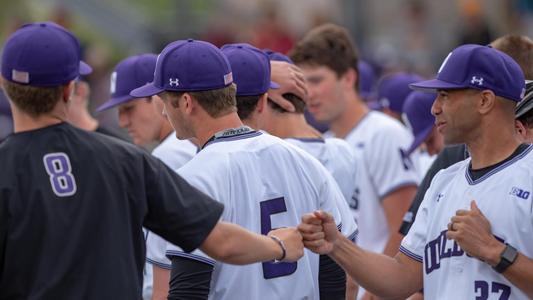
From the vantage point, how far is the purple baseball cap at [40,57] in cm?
440

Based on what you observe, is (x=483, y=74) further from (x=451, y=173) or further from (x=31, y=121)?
(x=31, y=121)

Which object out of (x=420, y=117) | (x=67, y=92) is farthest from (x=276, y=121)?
(x=67, y=92)

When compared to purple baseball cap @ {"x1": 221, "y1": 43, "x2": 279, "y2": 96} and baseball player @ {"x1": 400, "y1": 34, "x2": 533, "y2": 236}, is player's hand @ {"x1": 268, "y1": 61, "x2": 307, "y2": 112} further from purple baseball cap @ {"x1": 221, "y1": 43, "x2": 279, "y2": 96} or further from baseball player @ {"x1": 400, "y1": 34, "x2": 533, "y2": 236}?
baseball player @ {"x1": 400, "y1": 34, "x2": 533, "y2": 236}

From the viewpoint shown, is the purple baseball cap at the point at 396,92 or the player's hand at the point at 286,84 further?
the purple baseball cap at the point at 396,92

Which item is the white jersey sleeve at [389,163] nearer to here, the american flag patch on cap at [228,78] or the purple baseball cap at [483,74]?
the purple baseball cap at [483,74]

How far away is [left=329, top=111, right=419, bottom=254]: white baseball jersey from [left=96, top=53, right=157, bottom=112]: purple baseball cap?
5.42 feet

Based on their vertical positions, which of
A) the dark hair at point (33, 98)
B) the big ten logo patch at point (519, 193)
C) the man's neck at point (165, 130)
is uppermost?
the dark hair at point (33, 98)

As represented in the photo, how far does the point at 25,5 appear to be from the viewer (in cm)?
2089

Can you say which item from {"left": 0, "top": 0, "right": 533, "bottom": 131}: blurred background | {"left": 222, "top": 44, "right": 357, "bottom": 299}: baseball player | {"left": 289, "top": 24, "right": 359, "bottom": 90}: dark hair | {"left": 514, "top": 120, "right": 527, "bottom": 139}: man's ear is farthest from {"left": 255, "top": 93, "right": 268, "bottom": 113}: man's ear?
{"left": 0, "top": 0, "right": 533, "bottom": 131}: blurred background

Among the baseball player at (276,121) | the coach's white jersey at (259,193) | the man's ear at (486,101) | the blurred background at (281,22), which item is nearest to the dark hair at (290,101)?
the baseball player at (276,121)

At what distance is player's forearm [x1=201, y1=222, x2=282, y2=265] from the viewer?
4582 mm

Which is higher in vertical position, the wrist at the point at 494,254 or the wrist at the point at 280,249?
the wrist at the point at 494,254

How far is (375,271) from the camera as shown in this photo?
548 cm

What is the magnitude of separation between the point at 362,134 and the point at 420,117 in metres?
0.54
